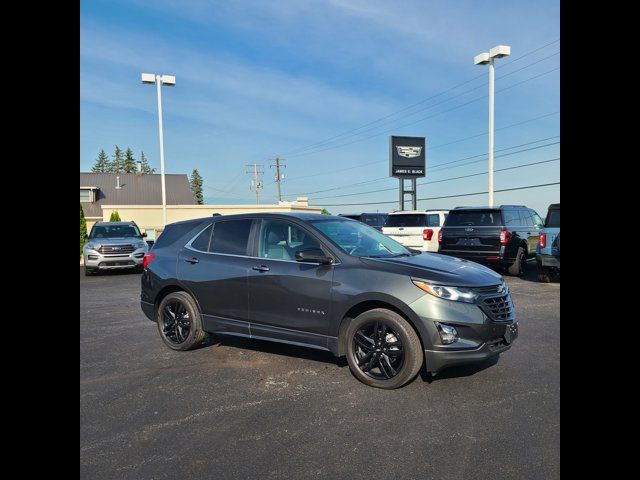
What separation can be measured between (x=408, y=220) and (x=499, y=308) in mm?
11449

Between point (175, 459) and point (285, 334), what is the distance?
2.03m

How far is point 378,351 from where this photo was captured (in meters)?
4.50

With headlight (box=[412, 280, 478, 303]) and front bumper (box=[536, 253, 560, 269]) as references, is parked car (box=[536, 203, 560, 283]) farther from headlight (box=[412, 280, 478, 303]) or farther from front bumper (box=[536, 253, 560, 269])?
headlight (box=[412, 280, 478, 303])

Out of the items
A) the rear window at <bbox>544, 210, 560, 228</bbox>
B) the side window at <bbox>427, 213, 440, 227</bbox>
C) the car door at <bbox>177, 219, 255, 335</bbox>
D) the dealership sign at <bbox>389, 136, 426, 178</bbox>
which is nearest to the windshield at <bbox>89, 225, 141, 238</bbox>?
the side window at <bbox>427, 213, 440, 227</bbox>

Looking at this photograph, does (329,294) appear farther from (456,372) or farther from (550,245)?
(550,245)

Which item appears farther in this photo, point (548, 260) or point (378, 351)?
point (548, 260)

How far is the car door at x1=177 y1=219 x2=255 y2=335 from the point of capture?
212 inches

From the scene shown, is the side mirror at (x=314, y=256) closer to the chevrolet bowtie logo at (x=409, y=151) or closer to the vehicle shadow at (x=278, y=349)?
the vehicle shadow at (x=278, y=349)

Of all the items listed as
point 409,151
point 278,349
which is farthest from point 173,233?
point 409,151

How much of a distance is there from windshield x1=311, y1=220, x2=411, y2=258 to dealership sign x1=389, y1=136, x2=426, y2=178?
34.5m

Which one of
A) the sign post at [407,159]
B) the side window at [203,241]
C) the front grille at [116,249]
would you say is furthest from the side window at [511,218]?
the sign post at [407,159]

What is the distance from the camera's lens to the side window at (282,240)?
17.1ft

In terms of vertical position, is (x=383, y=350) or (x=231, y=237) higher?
(x=231, y=237)
